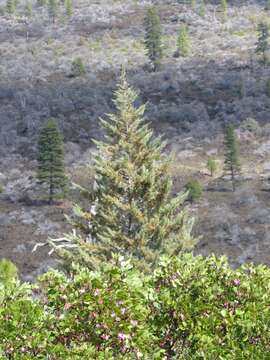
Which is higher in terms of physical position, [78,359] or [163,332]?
[78,359]

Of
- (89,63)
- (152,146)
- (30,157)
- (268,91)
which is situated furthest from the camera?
(89,63)

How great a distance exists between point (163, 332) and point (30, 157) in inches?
1874

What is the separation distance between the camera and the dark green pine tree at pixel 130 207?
1475 centimetres

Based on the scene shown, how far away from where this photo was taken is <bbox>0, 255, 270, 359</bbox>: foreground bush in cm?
492

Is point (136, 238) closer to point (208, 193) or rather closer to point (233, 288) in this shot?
point (233, 288)

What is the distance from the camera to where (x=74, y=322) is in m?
5.25

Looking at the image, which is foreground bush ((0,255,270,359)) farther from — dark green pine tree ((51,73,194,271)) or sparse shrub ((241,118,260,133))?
sparse shrub ((241,118,260,133))

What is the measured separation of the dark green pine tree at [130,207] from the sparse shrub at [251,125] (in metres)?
42.7

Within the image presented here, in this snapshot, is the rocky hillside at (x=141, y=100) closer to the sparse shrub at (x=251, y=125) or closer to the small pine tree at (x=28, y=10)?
the sparse shrub at (x=251, y=125)

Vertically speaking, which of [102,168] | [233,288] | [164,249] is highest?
[233,288]

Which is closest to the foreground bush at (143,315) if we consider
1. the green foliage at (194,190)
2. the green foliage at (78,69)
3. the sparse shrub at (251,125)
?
the green foliage at (194,190)

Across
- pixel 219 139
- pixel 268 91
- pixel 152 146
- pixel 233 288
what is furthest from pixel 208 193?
pixel 233 288

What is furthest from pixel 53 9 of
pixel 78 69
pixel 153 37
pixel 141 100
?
pixel 141 100

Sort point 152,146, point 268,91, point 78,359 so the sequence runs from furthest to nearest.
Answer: point 268,91
point 152,146
point 78,359
